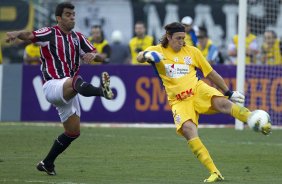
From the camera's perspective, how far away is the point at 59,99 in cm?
1200

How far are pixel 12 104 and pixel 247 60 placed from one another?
599 centimetres

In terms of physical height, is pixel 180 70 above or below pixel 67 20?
below

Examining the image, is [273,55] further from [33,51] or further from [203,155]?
[203,155]

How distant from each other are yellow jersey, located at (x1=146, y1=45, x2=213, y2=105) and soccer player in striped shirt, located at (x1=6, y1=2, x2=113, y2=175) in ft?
3.25

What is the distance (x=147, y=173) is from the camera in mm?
12469

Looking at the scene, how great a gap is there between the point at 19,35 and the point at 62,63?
81 centimetres

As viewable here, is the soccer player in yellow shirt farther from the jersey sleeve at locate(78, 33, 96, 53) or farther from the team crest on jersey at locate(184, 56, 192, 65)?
the jersey sleeve at locate(78, 33, 96, 53)

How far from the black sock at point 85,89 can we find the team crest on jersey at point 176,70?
3.97 feet

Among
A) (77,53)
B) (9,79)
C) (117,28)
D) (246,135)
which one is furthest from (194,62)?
(117,28)

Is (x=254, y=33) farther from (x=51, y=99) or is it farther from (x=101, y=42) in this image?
(x=51, y=99)

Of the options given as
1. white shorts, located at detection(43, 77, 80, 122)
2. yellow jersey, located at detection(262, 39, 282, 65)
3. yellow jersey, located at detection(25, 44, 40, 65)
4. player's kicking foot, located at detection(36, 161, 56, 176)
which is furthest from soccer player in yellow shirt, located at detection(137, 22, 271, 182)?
yellow jersey, located at detection(25, 44, 40, 65)

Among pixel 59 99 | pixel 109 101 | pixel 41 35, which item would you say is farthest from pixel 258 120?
pixel 109 101

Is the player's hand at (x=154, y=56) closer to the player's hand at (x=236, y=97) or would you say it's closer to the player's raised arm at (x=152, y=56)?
the player's raised arm at (x=152, y=56)

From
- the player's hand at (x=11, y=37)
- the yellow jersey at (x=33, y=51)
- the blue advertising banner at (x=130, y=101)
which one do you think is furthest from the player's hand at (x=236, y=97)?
the yellow jersey at (x=33, y=51)
